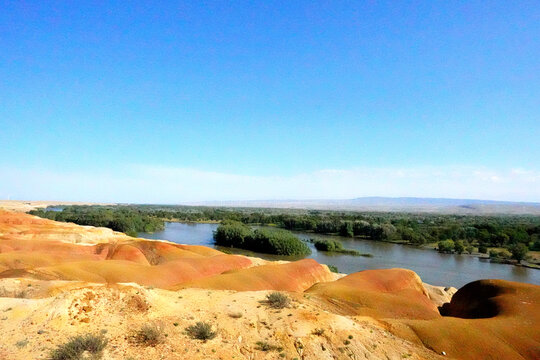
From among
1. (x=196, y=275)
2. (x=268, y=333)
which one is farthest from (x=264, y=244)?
(x=268, y=333)

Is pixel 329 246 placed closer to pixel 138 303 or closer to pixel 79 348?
pixel 138 303

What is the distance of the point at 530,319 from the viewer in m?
17.4

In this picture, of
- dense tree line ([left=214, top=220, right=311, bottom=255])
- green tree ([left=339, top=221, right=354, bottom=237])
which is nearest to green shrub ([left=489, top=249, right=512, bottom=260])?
dense tree line ([left=214, top=220, right=311, bottom=255])

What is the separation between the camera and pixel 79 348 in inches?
390

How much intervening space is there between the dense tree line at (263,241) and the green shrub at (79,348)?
2098 inches

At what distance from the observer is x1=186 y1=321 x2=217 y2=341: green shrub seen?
476 inches

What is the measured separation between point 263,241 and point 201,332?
2154 inches

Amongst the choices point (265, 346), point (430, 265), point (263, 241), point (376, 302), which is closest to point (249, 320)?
point (265, 346)

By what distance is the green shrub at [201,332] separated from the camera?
476 inches

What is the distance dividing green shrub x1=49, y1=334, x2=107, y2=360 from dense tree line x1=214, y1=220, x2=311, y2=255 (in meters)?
53.3

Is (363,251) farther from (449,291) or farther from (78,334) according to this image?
(78,334)

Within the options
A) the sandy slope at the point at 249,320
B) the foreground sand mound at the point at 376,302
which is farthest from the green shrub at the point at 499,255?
the foreground sand mound at the point at 376,302

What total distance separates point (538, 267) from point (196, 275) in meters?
58.2

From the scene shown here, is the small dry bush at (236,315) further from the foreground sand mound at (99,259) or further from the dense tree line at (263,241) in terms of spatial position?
the dense tree line at (263,241)
